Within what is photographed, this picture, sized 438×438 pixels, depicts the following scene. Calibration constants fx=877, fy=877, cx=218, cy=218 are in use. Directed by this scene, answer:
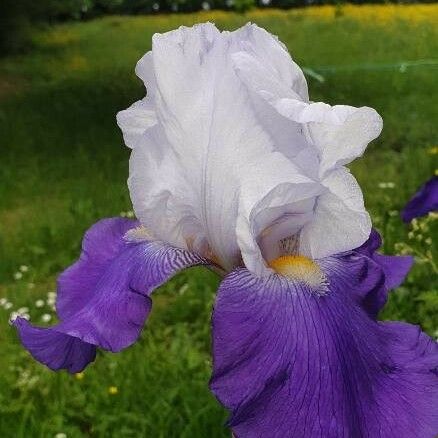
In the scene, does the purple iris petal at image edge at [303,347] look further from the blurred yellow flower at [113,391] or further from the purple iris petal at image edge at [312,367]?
the blurred yellow flower at [113,391]

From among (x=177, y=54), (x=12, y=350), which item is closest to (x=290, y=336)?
(x=177, y=54)

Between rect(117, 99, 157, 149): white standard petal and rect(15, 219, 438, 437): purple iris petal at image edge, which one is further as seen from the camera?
rect(117, 99, 157, 149): white standard petal

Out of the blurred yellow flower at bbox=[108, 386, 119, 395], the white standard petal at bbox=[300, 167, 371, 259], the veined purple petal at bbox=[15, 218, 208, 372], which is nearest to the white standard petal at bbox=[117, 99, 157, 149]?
the veined purple petal at bbox=[15, 218, 208, 372]

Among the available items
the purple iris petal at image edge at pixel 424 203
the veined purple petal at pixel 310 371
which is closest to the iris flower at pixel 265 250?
the veined purple petal at pixel 310 371

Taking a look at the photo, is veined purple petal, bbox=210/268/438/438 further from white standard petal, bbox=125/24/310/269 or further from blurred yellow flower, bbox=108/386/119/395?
blurred yellow flower, bbox=108/386/119/395

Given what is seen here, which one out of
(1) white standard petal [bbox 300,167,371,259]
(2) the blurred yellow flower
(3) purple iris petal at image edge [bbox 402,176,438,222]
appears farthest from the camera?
(2) the blurred yellow flower

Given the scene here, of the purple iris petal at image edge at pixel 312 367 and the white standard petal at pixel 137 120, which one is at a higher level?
the white standard petal at pixel 137 120

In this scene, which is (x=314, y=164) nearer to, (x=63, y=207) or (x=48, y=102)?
(x=63, y=207)
